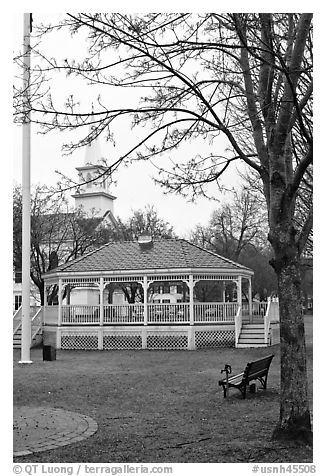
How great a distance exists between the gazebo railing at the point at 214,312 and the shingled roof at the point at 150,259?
5.04ft

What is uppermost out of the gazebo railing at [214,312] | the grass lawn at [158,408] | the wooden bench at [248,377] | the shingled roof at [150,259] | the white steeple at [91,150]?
the white steeple at [91,150]

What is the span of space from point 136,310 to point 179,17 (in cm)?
1768

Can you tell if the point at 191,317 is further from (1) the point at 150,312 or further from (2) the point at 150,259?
(2) the point at 150,259

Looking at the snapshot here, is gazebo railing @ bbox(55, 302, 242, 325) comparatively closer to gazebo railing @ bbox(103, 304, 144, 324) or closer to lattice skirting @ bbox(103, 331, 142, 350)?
gazebo railing @ bbox(103, 304, 144, 324)

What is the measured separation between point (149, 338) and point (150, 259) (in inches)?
137

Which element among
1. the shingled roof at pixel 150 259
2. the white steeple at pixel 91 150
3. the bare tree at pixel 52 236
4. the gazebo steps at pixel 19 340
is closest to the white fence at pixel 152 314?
the gazebo steps at pixel 19 340

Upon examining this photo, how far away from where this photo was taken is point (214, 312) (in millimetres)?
22625

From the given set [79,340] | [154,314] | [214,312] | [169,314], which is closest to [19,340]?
[79,340]

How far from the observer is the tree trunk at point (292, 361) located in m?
6.84

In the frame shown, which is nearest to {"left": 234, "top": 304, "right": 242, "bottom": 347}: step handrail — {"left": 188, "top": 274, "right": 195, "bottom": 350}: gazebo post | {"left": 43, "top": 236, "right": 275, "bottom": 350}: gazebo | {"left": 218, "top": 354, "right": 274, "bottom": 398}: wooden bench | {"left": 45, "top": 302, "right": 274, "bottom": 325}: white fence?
{"left": 43, "top": 236, "right": 275, "bottom": 350}: gazebo

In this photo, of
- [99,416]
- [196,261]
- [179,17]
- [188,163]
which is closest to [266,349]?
[196,261]

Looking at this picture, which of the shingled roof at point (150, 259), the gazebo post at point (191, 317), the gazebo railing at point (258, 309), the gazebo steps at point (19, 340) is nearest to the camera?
the gazebo post at point (191, 317)

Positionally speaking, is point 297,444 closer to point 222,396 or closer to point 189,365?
point 222,396

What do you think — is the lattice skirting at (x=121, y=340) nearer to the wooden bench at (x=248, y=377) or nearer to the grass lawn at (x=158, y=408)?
the grass lawn at (x=158, y=408)
